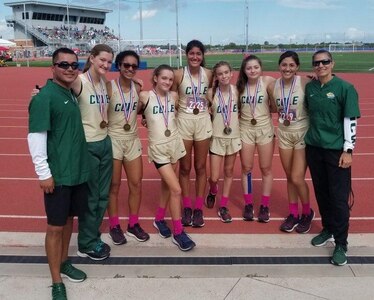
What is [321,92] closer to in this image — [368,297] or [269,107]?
[269,107]

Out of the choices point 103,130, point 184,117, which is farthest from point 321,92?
point 103,130

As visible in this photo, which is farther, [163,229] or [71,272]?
[163,229]

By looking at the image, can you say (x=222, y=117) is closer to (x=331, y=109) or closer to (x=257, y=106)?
(x=257, y=106)

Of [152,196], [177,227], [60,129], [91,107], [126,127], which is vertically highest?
[91,107]

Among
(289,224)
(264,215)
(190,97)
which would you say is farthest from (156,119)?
(289,224)

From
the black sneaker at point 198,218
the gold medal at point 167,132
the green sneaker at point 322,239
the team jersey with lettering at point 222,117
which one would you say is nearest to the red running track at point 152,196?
the black sneaker at point 198,218

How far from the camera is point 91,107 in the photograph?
383 centimetres

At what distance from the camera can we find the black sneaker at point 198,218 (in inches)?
192

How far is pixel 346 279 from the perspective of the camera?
3.59 m

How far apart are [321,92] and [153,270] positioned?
2294mm

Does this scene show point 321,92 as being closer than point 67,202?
No

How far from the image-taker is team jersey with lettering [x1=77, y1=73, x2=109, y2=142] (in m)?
3.79

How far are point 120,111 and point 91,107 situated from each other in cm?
38

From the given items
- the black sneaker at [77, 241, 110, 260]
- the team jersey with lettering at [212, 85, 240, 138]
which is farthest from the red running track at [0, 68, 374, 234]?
the team jersey with lettering at [212, 85, 240, 138]
